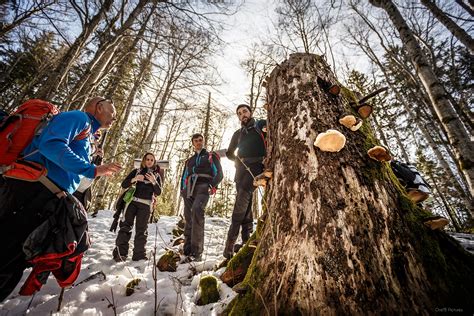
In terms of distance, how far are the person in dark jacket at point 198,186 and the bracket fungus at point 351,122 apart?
302 centimetres

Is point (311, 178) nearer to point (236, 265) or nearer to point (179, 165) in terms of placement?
point (236, 265)

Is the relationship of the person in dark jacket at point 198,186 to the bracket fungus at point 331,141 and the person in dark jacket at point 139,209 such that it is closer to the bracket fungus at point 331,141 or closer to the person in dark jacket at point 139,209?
the person in dark jacket at point 139,209

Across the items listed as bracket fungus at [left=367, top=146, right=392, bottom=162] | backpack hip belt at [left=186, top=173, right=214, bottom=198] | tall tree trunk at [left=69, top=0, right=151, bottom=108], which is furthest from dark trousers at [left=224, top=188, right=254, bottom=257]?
tall tree trunk at [left=69, top=0, right=151, bottom=108]

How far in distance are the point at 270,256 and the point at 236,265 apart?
46.9 inches

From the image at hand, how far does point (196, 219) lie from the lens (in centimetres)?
412

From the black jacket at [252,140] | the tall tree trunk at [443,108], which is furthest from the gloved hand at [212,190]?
the tall tree trunk at [443,108]

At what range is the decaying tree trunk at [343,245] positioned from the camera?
1248 mm

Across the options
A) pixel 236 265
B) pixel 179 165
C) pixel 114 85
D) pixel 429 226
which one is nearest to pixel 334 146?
pixel 429 226

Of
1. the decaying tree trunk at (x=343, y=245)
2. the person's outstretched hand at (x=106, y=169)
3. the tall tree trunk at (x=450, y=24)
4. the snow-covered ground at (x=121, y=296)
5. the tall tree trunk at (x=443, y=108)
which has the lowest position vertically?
the snow-covered ground at (x=121, y=296)

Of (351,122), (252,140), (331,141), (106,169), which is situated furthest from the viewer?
(252,140)

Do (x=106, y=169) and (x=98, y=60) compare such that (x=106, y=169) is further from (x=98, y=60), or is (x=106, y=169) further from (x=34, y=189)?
(x=98, y=60)

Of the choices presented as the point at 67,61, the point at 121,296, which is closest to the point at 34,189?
the point at 121,296

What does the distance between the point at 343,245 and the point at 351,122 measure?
1031 millimetres

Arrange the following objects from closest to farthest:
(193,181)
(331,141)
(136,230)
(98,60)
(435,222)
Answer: (435,222)
(331,141)
(136,230)
(193,181)
(98,60)
